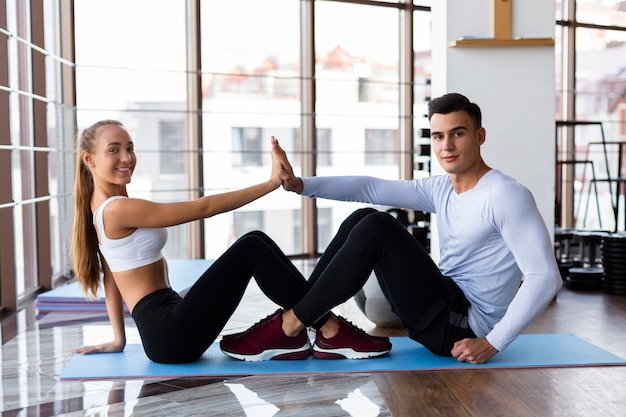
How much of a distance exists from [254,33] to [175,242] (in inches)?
66.4

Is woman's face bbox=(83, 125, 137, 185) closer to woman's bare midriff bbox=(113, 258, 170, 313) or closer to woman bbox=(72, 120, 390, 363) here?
woman bbox=(72, 120, 390, 363)

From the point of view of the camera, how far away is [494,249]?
8.30 feet

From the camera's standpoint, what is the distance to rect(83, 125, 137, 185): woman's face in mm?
2492

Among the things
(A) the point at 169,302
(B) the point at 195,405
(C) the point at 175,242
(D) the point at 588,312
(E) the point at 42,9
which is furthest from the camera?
(C) the point at 175,242

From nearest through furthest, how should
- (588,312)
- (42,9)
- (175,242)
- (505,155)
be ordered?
1. (588,312)
2. (505,155)
3. (42,9)
4. (175,242)

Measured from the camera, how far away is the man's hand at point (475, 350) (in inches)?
101

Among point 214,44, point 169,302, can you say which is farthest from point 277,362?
point 214,44

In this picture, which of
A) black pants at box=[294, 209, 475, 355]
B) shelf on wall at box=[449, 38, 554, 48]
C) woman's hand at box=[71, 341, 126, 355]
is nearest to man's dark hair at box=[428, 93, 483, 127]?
black pants at box=[294, 209, 475, 355]

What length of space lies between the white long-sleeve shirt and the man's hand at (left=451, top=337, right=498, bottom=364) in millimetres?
42

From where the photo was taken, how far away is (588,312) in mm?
3719

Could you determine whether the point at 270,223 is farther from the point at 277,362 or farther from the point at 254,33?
the point at 277,362

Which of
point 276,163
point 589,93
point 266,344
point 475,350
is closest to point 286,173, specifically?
point 276,163

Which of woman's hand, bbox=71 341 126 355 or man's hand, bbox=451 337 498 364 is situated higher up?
man's hand, bbox=451 337 498 364

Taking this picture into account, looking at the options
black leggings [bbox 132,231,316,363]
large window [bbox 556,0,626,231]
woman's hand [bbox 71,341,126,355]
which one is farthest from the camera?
large window [bbox 556,0,626,231]
